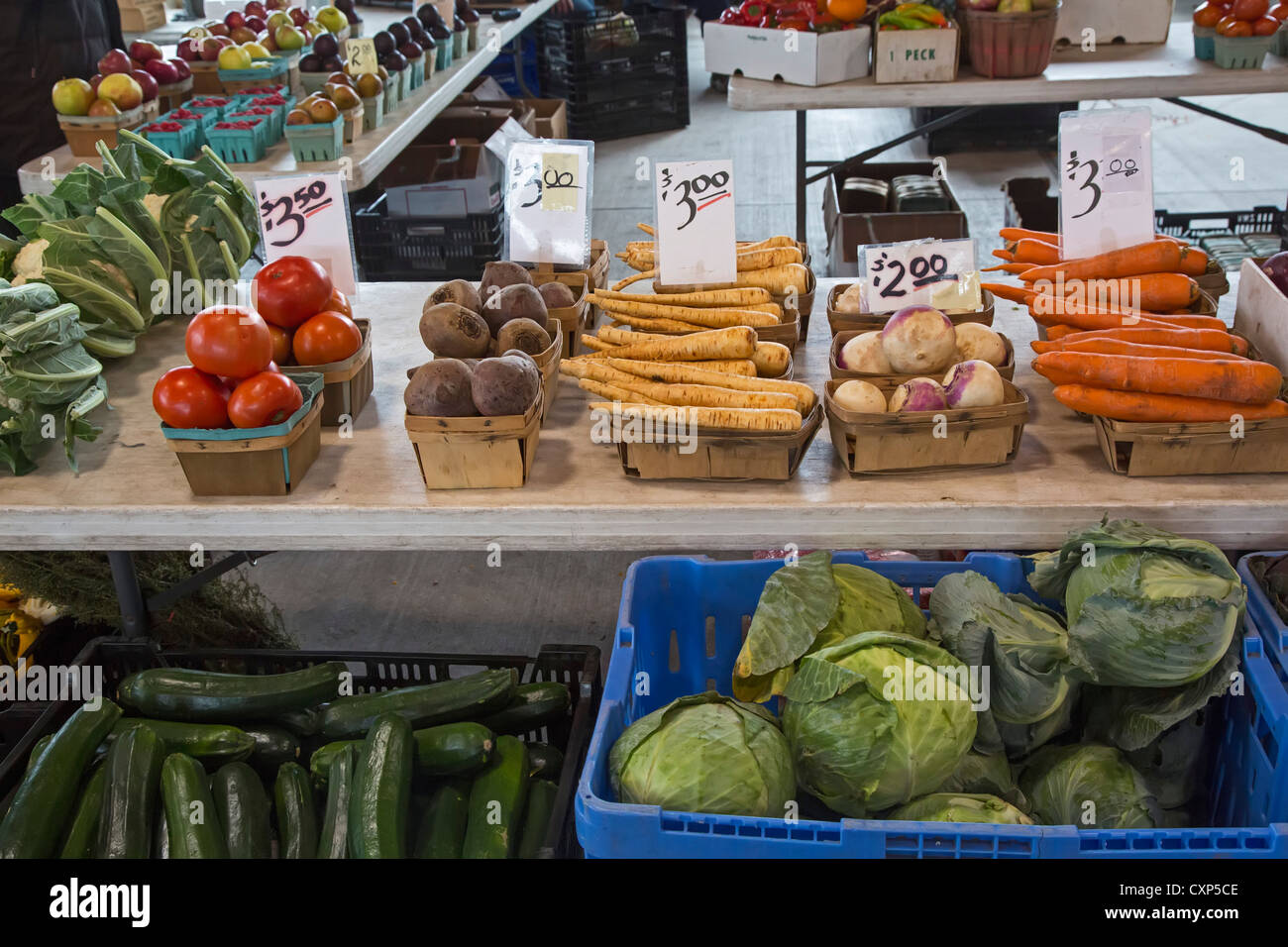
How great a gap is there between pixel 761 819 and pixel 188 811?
2.98ft

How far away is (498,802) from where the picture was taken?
1728mm

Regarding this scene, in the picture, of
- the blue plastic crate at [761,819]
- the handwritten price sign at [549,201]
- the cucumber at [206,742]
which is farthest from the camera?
the handwritten price sign at [549,201]

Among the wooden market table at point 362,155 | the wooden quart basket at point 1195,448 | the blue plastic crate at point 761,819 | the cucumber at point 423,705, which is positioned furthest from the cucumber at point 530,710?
the wooden market table at point 362,155

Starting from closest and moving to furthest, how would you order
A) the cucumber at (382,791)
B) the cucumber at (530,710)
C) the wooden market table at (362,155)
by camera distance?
1. the cucumber at (382,791)
2. the cucumber at (530,710)
3. the wooden market table at (362,155)

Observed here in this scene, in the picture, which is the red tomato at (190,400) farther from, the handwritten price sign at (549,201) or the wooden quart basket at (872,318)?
the wooden quart basket at (872,318)

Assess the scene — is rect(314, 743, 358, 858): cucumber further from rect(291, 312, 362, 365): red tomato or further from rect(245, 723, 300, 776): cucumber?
rect(291, 312, 362, 365): red tomato

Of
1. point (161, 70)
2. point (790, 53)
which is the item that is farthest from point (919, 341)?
point (161, 70)

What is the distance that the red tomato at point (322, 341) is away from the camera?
74.6 inches

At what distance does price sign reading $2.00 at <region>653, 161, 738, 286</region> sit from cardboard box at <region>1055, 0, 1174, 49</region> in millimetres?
2887

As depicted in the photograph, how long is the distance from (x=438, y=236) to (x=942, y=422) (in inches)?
123

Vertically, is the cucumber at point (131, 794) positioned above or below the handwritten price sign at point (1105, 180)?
below

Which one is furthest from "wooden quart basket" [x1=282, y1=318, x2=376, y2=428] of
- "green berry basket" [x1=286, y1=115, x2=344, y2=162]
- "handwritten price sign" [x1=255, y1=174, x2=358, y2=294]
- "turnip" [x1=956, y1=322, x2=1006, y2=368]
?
"green berry basket" [x1=286, y1=115, x2=344, y2=162]

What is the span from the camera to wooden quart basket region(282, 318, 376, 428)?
1.88 meters
